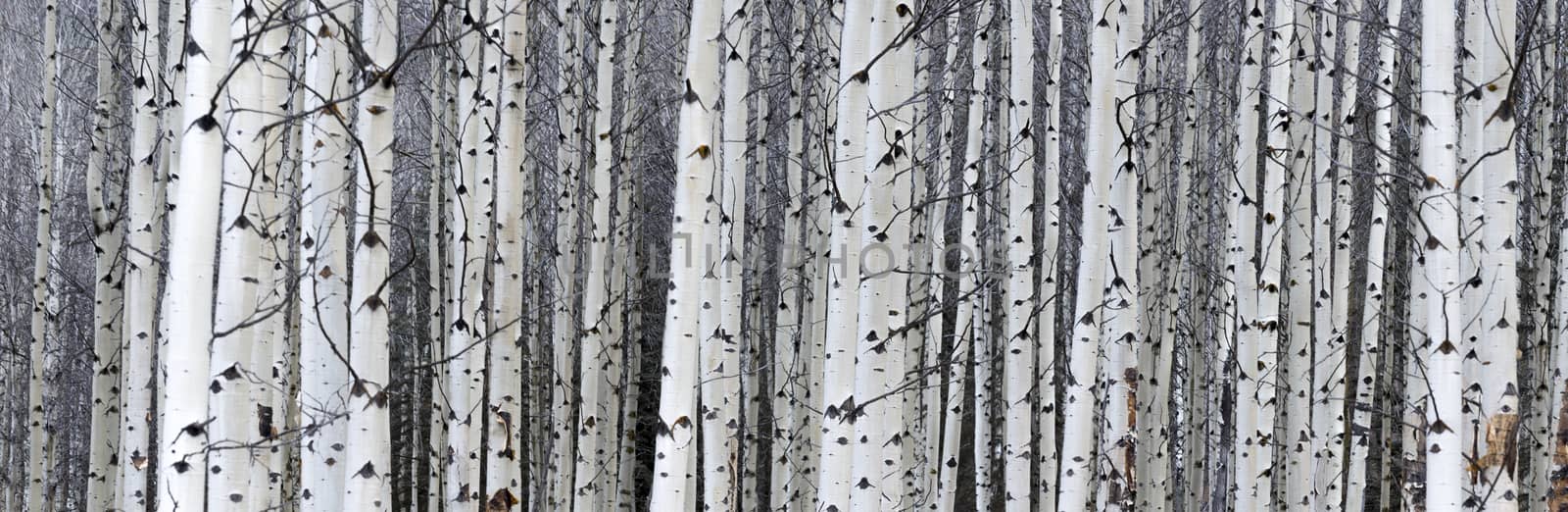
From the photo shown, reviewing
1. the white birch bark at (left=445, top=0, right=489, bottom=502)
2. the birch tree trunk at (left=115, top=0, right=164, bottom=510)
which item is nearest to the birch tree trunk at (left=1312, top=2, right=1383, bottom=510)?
the white birch bark at (left=445, top=0, right=489, bottom=502)

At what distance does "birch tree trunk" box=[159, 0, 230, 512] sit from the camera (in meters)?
2.71

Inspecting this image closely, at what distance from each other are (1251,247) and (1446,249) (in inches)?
68.8

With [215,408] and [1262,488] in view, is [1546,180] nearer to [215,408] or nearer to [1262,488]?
[1262,488]

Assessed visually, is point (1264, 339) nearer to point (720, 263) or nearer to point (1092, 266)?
point (1092, 266)

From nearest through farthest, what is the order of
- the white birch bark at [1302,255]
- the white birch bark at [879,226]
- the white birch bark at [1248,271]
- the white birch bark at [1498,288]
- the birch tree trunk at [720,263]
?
the white birch bark at [1498,288] → the white birch bark at [879,226] → the birch tree trunk at [720,263] → the white birch bark at [1248,271] → the white birch bark at [1302,255]

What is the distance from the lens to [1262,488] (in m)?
5.63

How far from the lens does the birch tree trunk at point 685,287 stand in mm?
3400

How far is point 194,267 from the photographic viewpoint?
274cm

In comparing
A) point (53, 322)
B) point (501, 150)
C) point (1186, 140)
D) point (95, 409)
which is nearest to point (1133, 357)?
point (1186, 140)

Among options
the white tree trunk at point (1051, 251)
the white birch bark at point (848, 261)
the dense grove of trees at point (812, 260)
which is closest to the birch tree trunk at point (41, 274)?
the dense grove of trees at point (812, 260)

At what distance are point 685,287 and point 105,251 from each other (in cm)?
424

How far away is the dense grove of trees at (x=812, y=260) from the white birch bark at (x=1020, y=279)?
3 centimetres

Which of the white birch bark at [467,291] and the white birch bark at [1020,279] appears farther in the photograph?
the white birch bark at [1020,279]

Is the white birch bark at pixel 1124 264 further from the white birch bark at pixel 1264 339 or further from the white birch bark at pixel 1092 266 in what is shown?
the white birch bark at pixel 1264 339
